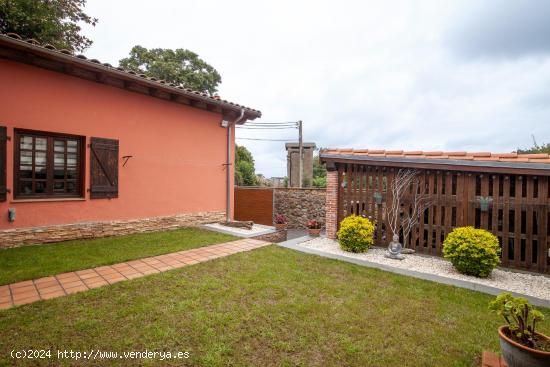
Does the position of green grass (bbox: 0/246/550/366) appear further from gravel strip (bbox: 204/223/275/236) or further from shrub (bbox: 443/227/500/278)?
gravel strip (bbox: 204/223/275/236)

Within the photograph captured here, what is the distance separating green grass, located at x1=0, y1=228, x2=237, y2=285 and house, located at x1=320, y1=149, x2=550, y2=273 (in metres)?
3.38

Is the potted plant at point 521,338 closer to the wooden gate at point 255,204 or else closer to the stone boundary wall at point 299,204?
the stone boundary wall at point 299,204

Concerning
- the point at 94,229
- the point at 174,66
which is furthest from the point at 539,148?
the point at 174,66

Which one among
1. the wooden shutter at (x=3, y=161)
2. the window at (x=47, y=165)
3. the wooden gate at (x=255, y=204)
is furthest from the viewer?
the wooden gate at (x=255, y=204)

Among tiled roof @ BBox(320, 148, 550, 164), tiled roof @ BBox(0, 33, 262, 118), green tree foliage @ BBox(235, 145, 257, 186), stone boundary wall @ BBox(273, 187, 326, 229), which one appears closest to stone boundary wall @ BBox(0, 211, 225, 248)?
tiled roof @ BBox(0, 33, 262, 118)

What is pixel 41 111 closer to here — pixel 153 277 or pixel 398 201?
pixel 153 277

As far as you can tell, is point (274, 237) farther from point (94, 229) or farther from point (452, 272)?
point (94, 229)

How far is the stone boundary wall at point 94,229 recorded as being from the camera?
16.7ft

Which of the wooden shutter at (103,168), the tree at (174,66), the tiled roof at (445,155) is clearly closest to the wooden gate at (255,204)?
the tiled roof at (445,155)

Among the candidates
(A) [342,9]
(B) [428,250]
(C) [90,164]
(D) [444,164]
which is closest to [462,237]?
(B) [428,250]

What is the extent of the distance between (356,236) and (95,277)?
485cm

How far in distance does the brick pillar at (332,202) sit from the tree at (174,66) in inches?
610

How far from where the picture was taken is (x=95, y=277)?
377 centimetres

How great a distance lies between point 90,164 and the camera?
6.07 metres
